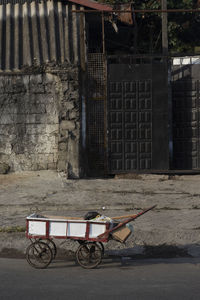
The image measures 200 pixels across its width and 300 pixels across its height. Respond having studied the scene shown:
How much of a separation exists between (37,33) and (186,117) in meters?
4.55

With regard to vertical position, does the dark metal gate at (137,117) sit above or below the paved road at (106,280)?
above

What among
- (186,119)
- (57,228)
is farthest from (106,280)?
(186,119)

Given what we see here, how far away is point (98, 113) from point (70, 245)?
5.90 m

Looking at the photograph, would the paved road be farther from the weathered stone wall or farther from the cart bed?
the weathered stone wall

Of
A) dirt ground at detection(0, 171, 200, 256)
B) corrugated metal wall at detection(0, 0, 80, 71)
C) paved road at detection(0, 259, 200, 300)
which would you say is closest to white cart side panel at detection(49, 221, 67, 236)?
paved road at detection(0, 259, 200, 300)

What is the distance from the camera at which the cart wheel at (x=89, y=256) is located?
18.4 feet

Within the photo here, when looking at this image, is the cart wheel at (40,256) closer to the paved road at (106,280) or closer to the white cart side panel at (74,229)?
the paved road at (106,280)

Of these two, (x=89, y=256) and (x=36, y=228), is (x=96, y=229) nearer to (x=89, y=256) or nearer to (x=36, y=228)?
(x=89, y=256)

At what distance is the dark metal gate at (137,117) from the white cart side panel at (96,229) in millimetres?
6451

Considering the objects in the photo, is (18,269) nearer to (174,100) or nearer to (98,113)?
(98,113)

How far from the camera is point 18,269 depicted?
18.4 feet

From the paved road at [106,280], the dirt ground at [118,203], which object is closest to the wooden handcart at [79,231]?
the paved road at [106,280]

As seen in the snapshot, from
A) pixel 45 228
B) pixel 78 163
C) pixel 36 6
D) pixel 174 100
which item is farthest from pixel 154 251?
pixel 36 6

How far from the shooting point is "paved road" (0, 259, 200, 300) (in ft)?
15.0
